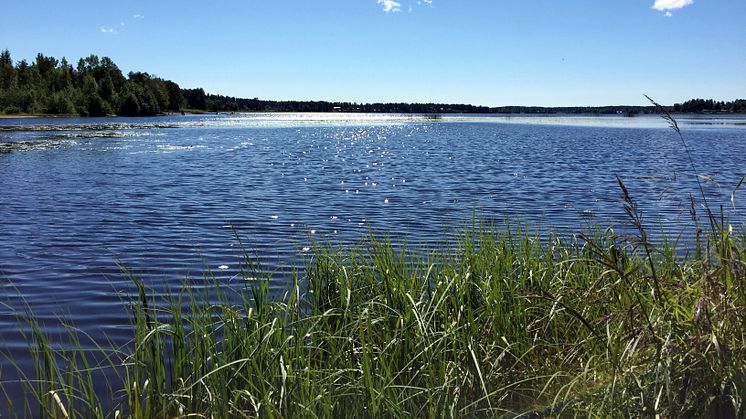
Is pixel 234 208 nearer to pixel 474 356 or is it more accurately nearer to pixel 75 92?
pixel 474 356

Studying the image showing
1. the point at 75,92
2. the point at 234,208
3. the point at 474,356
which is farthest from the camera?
the point at 75,92

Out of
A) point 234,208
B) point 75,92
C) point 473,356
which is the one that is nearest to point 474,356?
point 473,356

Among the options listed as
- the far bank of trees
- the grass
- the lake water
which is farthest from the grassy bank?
the far bank of trees

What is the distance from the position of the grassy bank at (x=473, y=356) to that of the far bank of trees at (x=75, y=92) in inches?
6049

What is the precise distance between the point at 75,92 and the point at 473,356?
168434 mm

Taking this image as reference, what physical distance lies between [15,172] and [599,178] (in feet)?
90.9

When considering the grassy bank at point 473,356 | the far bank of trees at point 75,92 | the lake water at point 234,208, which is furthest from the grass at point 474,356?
the far bank of trees at point 75,92

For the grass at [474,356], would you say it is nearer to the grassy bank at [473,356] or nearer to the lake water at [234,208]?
the grassy bank at [473,356]

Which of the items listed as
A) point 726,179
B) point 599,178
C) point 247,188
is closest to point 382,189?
point 247,188

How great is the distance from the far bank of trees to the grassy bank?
6049 inches

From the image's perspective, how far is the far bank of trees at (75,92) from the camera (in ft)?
463

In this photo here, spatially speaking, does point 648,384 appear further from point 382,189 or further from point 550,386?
point 382,189

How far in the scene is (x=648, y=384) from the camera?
4.37 metres

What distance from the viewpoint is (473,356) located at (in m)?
5.07
